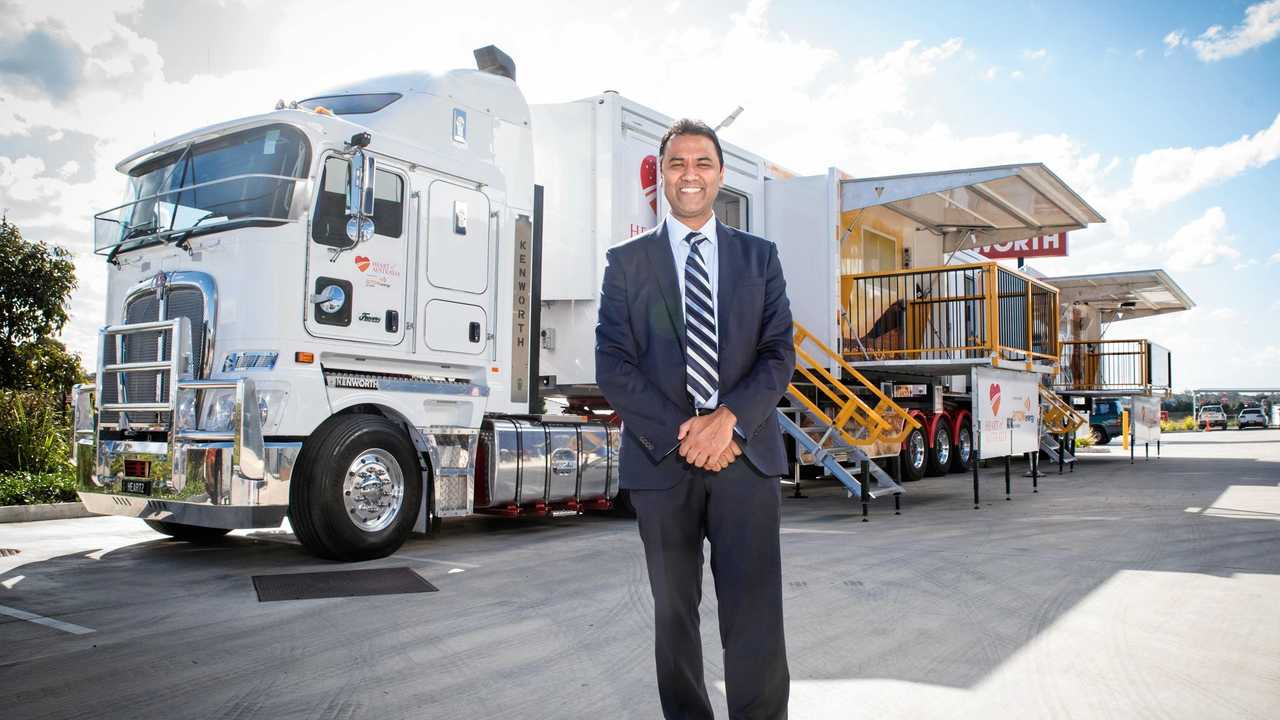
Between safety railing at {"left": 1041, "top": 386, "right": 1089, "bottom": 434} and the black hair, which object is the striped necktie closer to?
the black hair

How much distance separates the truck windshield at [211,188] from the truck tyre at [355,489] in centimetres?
160

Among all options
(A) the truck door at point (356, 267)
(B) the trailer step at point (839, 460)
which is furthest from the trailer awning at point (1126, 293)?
(A) the truck door at point (356, 267)

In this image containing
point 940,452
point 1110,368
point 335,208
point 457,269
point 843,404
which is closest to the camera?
point 335,208

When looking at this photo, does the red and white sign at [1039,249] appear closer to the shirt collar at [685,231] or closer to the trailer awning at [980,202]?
the trailer awning at [980,202]

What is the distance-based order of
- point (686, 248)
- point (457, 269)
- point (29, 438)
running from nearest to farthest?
point (686, 248) < point (457, 269) < point (29, 438)

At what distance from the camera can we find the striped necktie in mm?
2751

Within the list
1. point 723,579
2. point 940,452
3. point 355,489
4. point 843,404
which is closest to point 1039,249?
point 940,452

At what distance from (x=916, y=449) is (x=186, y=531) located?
1050 centimetres

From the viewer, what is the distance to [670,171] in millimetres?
2865

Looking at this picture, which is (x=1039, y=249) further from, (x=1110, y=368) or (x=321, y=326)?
(x=321, y=326)

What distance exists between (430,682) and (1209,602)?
439cm

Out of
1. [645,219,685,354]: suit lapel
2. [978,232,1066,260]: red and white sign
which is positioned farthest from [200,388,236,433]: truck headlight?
[978,232,1066,260]: red and white sign

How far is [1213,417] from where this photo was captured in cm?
6500

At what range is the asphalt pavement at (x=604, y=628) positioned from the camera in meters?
3.78
